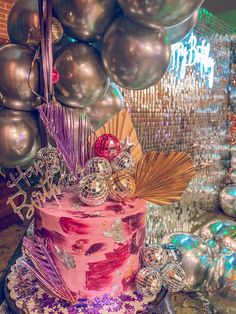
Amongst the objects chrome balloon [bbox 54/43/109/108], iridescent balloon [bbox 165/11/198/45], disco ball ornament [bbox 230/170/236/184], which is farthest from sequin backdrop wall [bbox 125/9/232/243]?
chrome balloon [bbox 54/43/109/108]

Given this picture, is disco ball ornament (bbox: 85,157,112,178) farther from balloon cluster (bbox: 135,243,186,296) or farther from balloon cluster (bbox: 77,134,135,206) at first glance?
balloon cluster (bbox: 135,243,186,296)

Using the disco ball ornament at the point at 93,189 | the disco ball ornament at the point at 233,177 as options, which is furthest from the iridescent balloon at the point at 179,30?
the disco ball ornament at the point at 233,177

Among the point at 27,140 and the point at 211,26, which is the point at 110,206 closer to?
the point at 27,140

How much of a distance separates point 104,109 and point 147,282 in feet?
2.13

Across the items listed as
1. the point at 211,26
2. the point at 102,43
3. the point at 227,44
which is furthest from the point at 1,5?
the point at 102,43

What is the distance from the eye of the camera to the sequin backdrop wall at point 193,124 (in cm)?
209

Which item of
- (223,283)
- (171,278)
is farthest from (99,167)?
(223,283)

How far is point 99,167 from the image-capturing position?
0.83 metres

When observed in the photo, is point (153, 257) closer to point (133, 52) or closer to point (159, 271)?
point (159, 271)

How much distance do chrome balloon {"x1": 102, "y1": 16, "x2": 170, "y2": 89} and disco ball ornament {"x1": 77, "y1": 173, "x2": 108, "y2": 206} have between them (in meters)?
0.37

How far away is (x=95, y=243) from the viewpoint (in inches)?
30.2

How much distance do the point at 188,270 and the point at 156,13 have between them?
49.4 inches

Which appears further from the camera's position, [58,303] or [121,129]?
[121,129]

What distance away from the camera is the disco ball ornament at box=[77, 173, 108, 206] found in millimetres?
778
